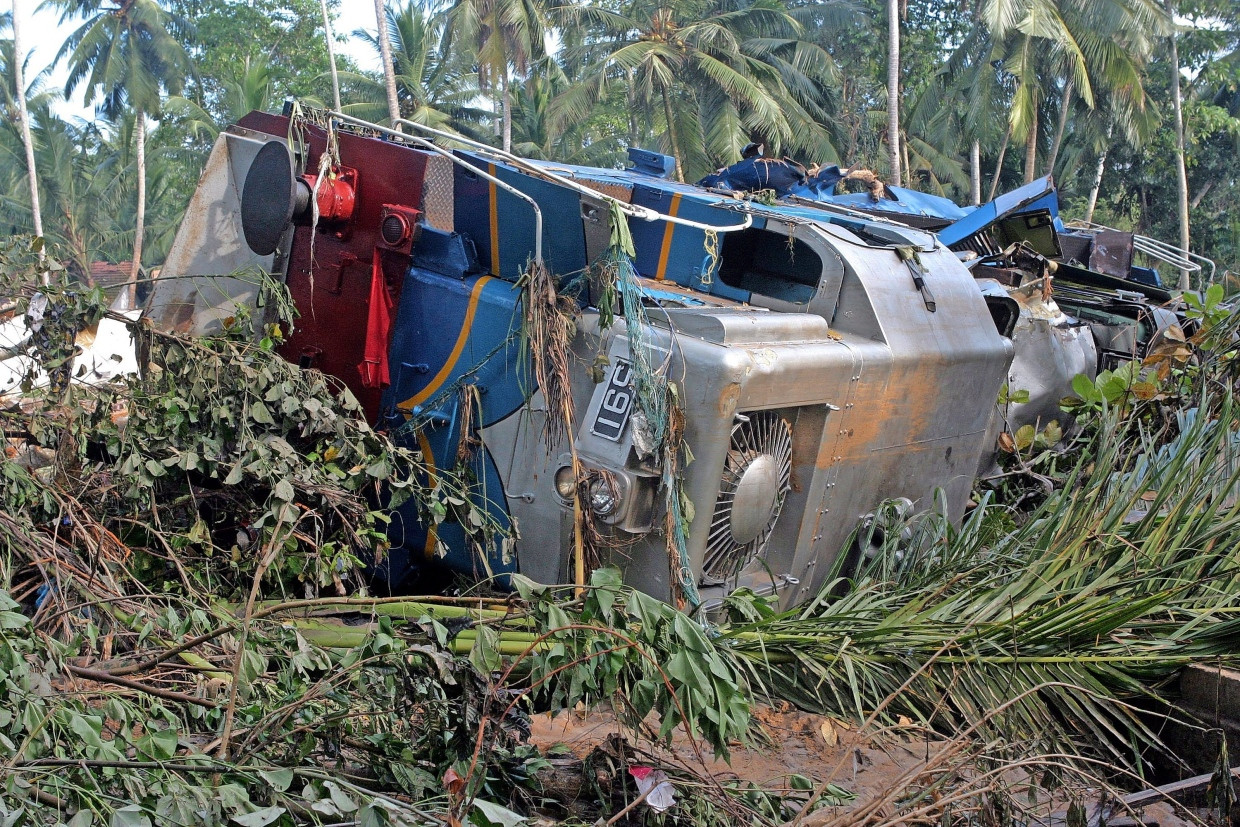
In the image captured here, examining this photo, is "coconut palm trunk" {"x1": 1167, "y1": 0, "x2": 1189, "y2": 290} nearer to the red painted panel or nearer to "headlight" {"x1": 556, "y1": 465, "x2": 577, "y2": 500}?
the red painted panel

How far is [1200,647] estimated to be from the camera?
11.4 ft

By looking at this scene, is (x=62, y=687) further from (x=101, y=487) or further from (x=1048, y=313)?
(x=1048, y=313)

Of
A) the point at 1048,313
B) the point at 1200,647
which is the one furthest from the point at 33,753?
the point at 1048,313

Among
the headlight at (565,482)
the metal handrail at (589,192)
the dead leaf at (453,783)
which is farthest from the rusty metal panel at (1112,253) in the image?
the dead leaf at (453,783)

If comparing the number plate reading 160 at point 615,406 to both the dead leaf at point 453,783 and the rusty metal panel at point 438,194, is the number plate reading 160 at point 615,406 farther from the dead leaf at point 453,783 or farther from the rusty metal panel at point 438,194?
the dead leaf at point 453,783

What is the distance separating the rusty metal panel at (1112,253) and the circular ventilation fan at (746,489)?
531cm

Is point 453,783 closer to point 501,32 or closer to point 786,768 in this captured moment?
point 786,768

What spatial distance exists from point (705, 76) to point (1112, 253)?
15840 mm

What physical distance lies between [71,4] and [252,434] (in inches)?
1212

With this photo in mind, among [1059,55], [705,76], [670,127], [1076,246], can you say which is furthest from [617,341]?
[1059,55]

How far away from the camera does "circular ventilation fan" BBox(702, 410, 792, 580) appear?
3775 mm

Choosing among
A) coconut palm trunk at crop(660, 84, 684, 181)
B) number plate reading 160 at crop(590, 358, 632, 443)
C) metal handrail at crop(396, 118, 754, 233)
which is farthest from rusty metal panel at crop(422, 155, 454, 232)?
coconut palm trunk at crop(660, 84, 684, 181)

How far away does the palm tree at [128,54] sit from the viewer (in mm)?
28625

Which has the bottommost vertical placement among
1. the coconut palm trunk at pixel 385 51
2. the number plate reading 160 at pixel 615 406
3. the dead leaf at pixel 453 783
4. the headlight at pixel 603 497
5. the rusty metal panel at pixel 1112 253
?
the dead leaf at pixel 453 783
